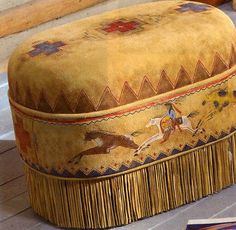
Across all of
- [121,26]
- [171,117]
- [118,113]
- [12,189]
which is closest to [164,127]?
[171,117]

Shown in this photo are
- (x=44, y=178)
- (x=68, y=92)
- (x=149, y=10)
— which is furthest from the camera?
(x=149, y=10)

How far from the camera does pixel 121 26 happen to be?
7.93 feet

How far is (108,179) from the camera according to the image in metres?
2.27

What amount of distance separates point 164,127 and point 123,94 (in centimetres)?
17

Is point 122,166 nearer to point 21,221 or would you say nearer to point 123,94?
point 123,94

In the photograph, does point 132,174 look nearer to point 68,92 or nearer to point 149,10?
point 68,92

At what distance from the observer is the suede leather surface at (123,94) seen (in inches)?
85.8

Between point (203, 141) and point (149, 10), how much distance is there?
0.46 metres

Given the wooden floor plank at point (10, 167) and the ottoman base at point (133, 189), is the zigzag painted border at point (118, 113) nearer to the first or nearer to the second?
the ottoman base at point (133, 189)

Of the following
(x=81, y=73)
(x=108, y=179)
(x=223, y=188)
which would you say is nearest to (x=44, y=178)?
(x=108, y=179)

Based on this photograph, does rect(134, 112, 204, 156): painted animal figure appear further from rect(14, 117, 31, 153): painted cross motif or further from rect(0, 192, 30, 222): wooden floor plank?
rect(0, 192, 30, 222): wooden floor plank

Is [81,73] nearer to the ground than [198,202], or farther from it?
farther from it

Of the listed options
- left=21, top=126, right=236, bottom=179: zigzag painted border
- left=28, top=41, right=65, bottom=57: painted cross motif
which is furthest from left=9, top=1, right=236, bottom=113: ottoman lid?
left=21, top=126, right=236, bottom=179: zigzag painted border

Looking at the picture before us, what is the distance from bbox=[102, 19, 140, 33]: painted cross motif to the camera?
239 cm
